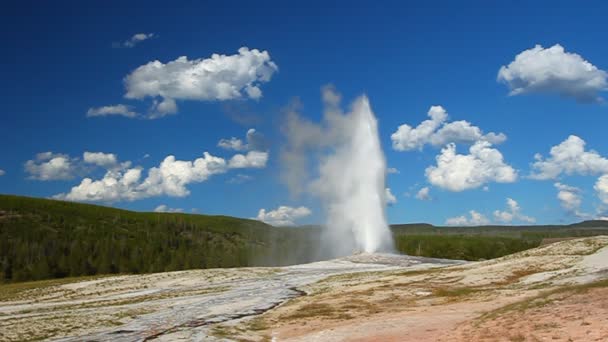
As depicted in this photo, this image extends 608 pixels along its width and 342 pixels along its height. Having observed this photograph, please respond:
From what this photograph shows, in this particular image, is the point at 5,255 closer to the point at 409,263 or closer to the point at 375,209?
the point at 375,209

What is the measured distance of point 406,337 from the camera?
26203 millimetres

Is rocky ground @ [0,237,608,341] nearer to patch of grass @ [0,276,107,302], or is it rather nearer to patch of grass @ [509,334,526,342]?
patch of grass @ [509,334,526,342]

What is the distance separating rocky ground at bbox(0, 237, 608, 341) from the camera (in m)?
25.5

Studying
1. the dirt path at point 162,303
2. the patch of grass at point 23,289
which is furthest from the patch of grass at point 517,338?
the patch of grass at point 23,289

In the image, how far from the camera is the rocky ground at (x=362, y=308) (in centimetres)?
2547

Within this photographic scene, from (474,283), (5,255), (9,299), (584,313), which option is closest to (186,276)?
(9,299)

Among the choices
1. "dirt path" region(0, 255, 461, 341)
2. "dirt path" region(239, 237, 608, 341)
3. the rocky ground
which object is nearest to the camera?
"dirt path" region(239, 237, 608, 341)

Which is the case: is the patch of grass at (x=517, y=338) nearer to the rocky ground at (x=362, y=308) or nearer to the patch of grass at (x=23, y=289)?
the rocky ground at (x=362, y=308)

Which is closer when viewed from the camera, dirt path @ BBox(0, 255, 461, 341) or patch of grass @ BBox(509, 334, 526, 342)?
patch of grass @ BBox(509, 334, 526, 342)

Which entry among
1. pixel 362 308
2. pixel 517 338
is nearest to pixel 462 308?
pixel 362 308

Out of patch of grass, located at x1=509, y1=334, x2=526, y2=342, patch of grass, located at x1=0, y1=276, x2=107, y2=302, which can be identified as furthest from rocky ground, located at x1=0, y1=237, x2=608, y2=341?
patch of grass, located at x1=0, y1=276, x2=107, y2=302

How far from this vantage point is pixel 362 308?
1483 inches

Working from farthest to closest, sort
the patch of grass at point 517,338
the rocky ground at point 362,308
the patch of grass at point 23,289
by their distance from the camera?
1. the patch of grass at point 23,289
2. the rocky ground at point 362,308
3. the patch of grass at point 517,338

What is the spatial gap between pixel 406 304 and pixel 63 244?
152m
